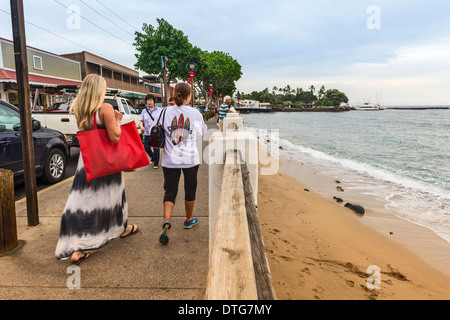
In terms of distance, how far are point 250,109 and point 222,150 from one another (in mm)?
137549

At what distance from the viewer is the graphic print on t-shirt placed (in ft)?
10.5

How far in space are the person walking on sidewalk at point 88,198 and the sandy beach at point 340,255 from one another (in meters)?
2.01

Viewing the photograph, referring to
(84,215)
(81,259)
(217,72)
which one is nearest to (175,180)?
(84,215)

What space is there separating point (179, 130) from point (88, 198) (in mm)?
1209

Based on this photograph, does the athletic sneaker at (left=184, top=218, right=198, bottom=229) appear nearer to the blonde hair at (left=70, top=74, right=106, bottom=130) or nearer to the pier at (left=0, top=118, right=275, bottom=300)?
the pier at (left=0, top=118, right=275, bottom=300)

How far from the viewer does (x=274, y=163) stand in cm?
1252

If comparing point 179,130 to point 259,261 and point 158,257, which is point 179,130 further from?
point 259,261

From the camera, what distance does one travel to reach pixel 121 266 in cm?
273

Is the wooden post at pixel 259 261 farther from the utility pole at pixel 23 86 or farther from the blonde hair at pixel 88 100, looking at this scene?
the utility pole at pixel 23 86

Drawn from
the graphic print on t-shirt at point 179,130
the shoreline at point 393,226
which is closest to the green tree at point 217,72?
the shoreline at point 393,226

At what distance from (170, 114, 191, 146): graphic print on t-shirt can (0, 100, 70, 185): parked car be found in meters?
3.00

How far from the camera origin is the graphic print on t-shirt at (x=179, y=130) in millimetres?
3202

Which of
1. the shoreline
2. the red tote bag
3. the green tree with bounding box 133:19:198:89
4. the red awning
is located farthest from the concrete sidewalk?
the green tree with bounding box 133:19:198:89

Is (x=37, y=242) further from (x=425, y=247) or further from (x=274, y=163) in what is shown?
(x=274, y=163)
